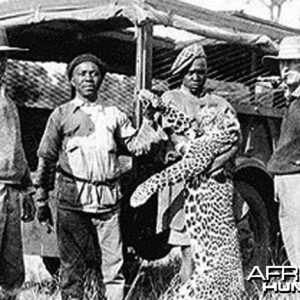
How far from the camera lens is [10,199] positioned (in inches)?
230

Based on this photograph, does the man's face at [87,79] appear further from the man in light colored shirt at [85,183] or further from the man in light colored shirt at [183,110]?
the man in light colored shirt at [183,110]

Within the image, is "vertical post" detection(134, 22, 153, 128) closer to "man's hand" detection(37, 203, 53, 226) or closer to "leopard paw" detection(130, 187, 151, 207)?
"man's hand" detection(37, 203, 53, 226)

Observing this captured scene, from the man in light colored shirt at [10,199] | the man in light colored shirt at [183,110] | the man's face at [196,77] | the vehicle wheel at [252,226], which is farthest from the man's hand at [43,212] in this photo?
the vehicle wheel at [252,226]

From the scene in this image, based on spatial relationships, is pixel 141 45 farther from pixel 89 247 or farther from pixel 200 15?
pixel 89 247

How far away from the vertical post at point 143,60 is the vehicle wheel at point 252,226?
5.56ft

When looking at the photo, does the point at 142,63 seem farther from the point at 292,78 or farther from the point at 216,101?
the point at 292,78

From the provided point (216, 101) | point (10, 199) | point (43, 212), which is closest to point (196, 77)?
point (216, 101)

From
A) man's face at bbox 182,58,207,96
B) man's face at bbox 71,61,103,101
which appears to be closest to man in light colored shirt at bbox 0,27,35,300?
man's face at bbox 71,61,103,101

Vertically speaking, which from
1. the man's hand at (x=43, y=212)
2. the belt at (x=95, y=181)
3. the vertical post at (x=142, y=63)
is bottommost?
the man's hand at (x=43, y=212)

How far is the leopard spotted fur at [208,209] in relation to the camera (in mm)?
5645

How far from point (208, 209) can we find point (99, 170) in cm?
88

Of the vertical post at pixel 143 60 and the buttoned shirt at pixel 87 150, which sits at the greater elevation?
the vertical post at pixel 143 60

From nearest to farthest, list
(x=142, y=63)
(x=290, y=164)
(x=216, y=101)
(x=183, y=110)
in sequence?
(x=290, y=164) < (x=183, y=110) < (x=216, y=101) < (x=142, y=63)

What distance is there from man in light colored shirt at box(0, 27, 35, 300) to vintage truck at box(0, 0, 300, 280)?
4.22 feet
